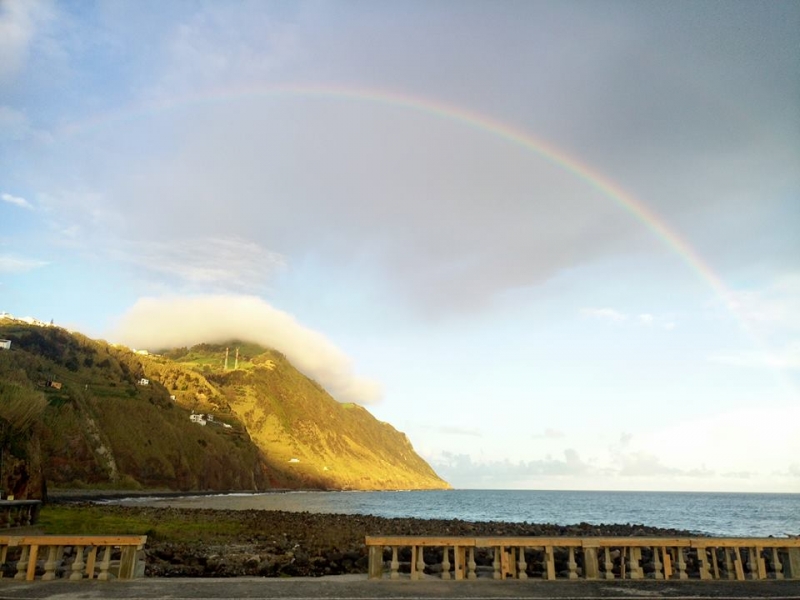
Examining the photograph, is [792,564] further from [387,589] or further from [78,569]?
[78,569]

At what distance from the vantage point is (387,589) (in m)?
12.1

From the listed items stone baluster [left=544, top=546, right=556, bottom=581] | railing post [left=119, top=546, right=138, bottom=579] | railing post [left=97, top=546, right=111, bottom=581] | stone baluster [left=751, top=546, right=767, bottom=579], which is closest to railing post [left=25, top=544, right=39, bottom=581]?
railing post [left=97, top=546, right=111, bottom=581]

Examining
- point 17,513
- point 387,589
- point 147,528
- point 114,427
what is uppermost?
point 114,427

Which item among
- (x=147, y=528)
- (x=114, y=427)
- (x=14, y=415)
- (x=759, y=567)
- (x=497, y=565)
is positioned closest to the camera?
(x=497, y=565)

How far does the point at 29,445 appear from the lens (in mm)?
27047

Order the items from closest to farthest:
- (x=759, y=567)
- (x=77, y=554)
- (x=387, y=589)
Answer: (x=387, y=589)
(x=77, y=554)
(x=759, y=567)

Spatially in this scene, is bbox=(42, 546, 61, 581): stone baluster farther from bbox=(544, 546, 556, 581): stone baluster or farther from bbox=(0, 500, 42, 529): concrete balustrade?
bbox=(544, 546, 556, 581): stone baluster

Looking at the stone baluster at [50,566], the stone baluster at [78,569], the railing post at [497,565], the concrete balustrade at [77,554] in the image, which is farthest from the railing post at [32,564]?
the railing post at [497,565]

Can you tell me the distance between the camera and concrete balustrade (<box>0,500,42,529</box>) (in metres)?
19.0

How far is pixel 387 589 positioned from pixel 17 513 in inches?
603

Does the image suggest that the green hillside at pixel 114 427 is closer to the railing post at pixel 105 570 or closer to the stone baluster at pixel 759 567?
the railing post at pixel 105 570

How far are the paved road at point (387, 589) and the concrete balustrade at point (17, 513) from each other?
753 centimetres

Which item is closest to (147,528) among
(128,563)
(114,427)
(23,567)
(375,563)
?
(23,567)

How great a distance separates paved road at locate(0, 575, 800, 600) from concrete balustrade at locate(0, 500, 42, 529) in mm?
7533
